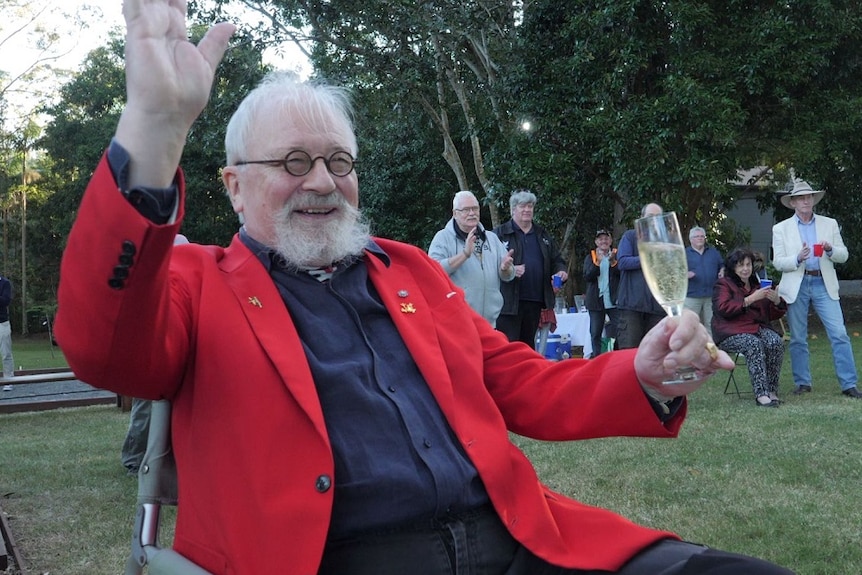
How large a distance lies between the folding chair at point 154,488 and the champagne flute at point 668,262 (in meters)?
1.17

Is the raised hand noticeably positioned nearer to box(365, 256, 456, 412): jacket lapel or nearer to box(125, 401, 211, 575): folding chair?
box(125, 401, 211, 575): folding chair

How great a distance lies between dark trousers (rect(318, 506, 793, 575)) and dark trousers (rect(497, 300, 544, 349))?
6.70 m

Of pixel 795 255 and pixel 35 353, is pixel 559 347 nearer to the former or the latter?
pixel 795 255

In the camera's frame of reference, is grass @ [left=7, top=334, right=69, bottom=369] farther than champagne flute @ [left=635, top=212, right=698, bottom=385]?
Yes

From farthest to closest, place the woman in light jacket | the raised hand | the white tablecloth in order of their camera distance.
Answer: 1. the white tablecloth
2. the woman in light jacket
3. the raised hand

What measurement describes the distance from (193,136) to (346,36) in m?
4.69

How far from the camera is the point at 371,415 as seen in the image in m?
2.11

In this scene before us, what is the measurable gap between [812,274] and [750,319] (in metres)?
0.81

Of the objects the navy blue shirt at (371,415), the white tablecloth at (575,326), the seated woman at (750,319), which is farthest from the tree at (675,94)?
the navy blue shirt at (371,415)

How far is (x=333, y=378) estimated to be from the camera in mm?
2115

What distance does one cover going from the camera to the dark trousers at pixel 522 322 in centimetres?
890

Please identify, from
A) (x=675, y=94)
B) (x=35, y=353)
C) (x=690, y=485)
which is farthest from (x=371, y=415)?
(x=35, y=353)

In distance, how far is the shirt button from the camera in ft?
6.28

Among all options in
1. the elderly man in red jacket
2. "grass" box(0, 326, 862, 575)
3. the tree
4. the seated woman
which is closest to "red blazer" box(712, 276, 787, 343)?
the seated woman
